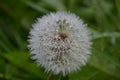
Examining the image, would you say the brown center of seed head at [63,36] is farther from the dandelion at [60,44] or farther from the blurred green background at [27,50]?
the blurred green background at [27,50]

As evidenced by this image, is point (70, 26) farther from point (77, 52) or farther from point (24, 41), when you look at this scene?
point (24, 41)

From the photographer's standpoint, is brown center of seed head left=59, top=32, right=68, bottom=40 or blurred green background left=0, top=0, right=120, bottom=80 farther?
blurred green background left=0, top=0, right=120, bottom=80

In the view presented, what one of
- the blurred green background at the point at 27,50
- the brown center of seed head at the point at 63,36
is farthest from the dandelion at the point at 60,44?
the blurred green background at the point at 27,50

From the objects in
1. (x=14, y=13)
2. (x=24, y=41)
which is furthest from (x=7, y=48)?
(x=14, y=13)

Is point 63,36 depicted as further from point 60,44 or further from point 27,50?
point 27,50

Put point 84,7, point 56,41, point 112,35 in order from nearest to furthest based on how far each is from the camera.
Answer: point 56,41 < point 112,35 < point 84,7

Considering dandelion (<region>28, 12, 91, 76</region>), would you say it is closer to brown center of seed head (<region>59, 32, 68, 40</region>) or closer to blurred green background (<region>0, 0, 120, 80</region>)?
brown center of seed head (<region>59, 32, 68, 40</region>)

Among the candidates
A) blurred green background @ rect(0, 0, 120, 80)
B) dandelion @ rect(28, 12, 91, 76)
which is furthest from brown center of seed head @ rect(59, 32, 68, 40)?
blurred green background @ rect(0, 0, 120, 80)
